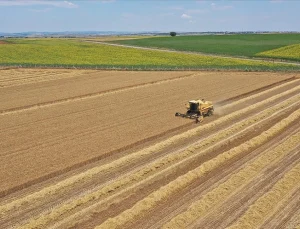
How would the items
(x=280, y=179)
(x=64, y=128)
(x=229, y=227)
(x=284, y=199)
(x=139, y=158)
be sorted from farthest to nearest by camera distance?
1. (x=64, y=128)
2. (x=139, y=158)
3. (x=280, y=179)
4. (x=284, y=199)
5. (x=229, y=227)

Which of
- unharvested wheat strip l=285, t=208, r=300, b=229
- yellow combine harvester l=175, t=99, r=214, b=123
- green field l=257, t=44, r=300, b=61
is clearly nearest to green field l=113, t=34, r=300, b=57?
green field l=257, t=44, r=300, b=61

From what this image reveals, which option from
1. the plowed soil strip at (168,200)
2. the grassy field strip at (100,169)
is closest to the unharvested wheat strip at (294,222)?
the plowed soil strip at (168,200)

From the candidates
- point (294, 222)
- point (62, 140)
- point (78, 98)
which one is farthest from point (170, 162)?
point (78, 98)

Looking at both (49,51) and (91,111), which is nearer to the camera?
(91,111)

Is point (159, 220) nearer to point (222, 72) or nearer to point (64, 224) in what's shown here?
point (64, 224)

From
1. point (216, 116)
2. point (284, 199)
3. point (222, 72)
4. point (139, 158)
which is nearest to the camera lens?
point (284, 199)

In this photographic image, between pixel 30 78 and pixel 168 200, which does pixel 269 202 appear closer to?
pixel 168 200

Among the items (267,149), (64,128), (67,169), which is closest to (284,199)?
(267,149)

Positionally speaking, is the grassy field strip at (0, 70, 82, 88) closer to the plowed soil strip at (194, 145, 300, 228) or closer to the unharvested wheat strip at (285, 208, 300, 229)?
the plowed soil strip at (194, 145, 300, 228)
